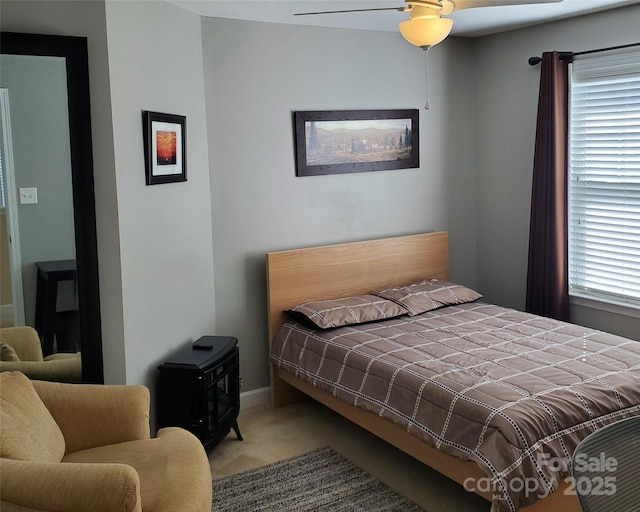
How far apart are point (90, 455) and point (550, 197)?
3.16m

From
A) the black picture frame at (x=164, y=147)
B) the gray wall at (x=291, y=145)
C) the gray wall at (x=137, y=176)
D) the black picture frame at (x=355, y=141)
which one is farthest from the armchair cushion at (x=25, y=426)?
the black picture frame at (x=355, y=141)

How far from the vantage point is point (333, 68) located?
4.46 meters

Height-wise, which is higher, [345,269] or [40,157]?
[40,157]

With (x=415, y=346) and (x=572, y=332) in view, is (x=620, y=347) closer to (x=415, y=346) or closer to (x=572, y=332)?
(x=572, y=332)

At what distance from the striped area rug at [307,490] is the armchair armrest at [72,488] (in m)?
0.99

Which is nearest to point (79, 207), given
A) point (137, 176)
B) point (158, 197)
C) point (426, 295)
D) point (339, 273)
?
point (137, 176)

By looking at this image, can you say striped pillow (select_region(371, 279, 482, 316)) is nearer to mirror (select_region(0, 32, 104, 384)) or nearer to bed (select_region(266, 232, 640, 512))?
bed (select_region(266, 232, 640, 512))

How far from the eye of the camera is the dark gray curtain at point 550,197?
4.36m

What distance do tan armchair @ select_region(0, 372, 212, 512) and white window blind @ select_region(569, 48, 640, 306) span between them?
2.82 m

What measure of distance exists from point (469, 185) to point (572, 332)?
1.70m

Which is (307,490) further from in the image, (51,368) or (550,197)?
(550,197)

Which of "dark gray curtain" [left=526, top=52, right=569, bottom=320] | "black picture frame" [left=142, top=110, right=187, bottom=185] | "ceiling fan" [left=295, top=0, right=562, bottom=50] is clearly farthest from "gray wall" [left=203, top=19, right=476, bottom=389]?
"ceiling fan" [left=295, top=0, right=562, bottom=50]

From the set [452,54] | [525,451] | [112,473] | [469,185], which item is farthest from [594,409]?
[452,54]

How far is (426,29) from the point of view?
2373 millimetres
